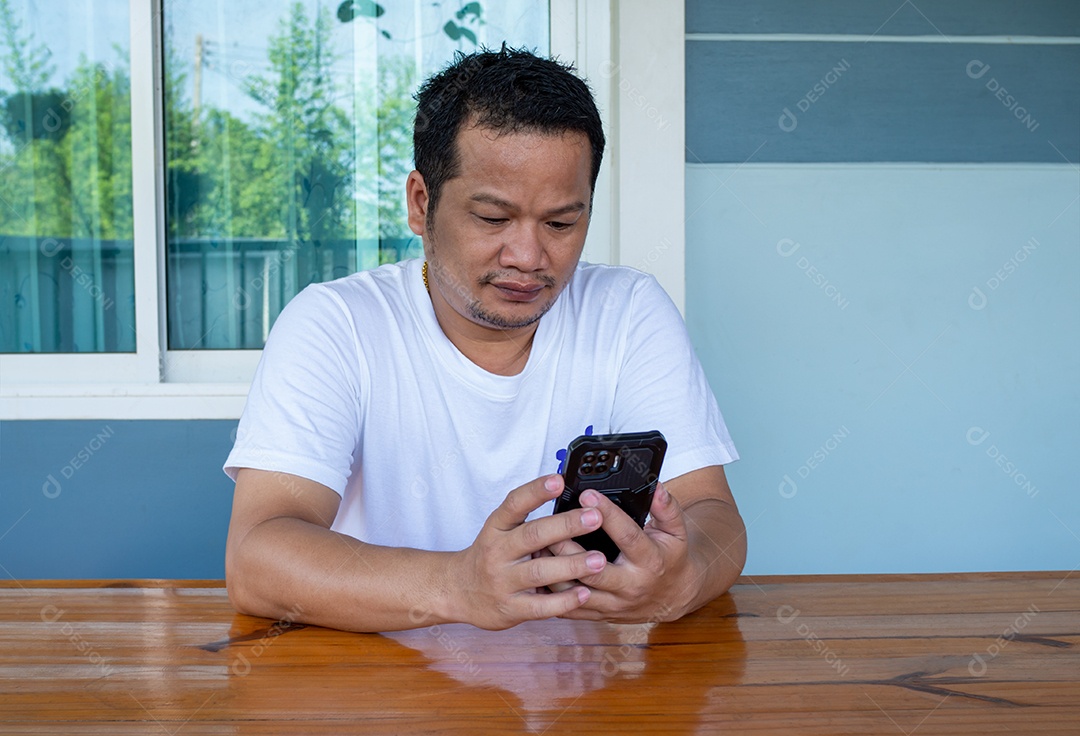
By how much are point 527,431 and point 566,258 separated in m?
0.31

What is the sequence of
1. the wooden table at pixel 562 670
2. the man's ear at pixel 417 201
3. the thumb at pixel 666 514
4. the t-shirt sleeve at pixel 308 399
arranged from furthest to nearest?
1. the man's ear at pixel 417 201
2. the t-shirt sleeve at pixel 308 399
3. the thumb at pixel 666 514
4. the wooden table at pixel 562 670

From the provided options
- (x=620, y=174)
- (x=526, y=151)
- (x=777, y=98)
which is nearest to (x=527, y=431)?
(x=526, y=151)

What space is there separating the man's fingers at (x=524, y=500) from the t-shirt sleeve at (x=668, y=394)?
1.64 ft

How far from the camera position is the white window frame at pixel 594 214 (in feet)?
7.77

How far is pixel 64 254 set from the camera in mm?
2586

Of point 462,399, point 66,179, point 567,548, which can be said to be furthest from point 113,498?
point 567,548

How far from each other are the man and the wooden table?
0.06 meters

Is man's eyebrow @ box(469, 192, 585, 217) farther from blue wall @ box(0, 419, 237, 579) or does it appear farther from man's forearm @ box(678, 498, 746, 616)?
blue wall @ box(0, 419, 237, 579)

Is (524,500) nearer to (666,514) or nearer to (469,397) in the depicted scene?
(666,514)

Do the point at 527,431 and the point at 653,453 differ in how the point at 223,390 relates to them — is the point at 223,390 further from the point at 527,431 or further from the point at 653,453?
the point at 653,453

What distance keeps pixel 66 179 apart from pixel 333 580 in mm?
1963

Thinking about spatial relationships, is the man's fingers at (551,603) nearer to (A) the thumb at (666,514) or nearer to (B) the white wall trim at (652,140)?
(A) the thumb at (666,514)

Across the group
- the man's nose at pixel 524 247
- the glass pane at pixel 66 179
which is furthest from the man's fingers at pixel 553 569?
the glass pane at pixel 66 179

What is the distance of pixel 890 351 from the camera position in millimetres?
2486
